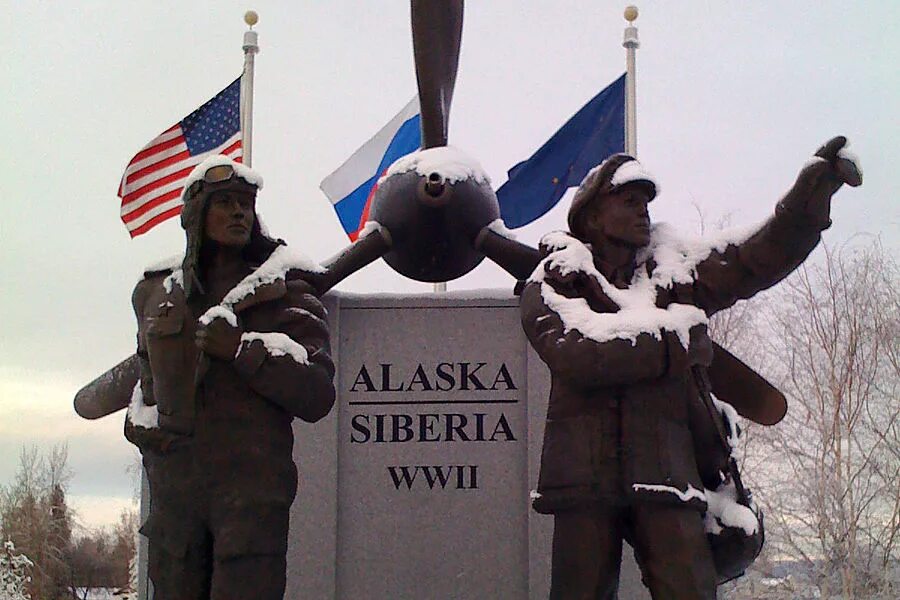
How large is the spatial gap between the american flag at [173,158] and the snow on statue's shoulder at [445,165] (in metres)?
4.30

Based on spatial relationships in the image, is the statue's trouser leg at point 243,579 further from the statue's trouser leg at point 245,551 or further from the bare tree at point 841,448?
the bare tree at point 841,448

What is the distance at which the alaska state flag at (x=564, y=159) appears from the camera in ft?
32.6

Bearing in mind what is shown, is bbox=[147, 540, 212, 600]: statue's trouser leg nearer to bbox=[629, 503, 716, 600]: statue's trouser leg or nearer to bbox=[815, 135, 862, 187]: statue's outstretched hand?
bbox=[629, 503, 716, 600]: statue's trouser leg

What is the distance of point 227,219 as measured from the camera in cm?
444

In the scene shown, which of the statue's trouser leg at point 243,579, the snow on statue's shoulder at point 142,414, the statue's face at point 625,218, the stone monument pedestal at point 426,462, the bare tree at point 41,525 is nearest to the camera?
the statue's trouser leg at point 243,579

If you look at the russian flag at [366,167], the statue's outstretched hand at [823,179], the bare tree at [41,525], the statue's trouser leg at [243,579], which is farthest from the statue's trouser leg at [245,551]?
the bare tree at [41,525]

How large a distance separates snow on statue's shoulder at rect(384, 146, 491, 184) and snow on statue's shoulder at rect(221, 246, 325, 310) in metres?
1.28

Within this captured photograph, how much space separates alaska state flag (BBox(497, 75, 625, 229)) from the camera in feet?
32.6

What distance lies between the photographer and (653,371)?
4062 mm

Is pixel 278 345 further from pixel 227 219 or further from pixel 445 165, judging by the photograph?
pixel 445 165

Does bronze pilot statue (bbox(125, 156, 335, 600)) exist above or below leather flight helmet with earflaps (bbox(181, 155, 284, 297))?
below

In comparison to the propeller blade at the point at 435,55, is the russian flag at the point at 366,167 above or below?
above

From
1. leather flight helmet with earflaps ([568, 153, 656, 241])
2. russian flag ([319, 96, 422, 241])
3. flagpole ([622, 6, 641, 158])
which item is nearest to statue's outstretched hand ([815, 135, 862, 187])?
leather flight helmet with earflaps ([568, 153, 656, 241])

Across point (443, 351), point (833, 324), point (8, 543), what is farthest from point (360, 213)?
point (8, 543)
